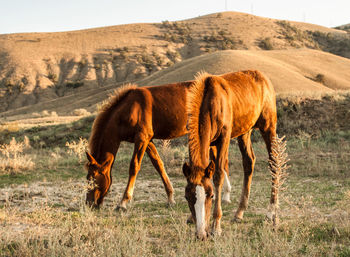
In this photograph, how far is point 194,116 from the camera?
501 centimetres

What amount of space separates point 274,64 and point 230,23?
51.6m

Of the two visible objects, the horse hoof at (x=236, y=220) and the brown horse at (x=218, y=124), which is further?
the horse hoof at (x=236, y=220)

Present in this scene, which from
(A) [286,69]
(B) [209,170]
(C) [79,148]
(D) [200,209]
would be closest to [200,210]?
(D) [200,209]

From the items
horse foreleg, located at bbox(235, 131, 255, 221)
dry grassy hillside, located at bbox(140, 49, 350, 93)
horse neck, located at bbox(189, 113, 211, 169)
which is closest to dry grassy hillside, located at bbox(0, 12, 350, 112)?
dry grassy hillside, located at bbox(140, 49, 350, 93)

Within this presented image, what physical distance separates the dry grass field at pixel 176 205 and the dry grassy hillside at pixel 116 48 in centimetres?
4540

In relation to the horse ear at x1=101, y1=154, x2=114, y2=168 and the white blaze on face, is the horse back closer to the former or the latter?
the horse ear at x1=101, y1=154, x2=114, y2=168

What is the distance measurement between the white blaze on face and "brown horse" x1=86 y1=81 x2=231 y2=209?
127 inches

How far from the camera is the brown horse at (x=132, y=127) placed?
7.02 m

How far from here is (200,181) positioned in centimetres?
430

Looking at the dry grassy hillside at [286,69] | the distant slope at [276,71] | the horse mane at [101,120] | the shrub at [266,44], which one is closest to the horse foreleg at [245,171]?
the horse mane at [101,120]

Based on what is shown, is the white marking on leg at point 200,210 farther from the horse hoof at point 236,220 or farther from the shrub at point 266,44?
the shrub at point 266,44

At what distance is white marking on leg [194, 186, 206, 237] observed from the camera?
411cm

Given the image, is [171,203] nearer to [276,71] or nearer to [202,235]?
[202,235]

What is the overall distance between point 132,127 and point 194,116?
2698 millimetres
